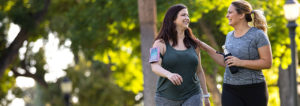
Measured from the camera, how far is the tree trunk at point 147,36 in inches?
446

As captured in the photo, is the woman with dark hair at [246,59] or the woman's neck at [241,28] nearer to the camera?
the woman with dark hair at [246,59]

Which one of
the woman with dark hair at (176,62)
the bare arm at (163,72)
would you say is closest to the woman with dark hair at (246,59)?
the woman with dark hair at (176,62)

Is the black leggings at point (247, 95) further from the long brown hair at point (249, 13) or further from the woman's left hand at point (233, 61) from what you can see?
the long brown hair at point (249, 13)

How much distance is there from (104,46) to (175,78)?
48.2 ft

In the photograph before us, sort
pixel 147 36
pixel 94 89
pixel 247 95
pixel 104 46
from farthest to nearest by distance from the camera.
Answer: pixel 94 89 → pixel 104 46 → pixel 147 36 → pixel 247 95

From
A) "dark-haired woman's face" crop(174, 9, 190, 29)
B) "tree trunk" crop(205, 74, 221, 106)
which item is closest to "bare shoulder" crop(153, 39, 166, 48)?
"dark-haired woman's face" crop(174, 9, 190, 29)

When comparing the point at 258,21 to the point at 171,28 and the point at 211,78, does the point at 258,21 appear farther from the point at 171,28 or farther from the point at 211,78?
the point at 211,78

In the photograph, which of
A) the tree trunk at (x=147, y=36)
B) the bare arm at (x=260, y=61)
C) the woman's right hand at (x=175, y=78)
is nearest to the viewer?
the woman's right hand at (x=175, y=78)

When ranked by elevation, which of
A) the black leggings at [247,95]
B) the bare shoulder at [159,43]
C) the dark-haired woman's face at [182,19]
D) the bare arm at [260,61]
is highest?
the dark-haired woman's face at [182,19]

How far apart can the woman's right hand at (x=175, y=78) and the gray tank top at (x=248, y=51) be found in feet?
2.10

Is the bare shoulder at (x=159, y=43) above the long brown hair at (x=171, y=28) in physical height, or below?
below

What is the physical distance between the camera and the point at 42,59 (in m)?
28.0

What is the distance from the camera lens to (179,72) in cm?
502

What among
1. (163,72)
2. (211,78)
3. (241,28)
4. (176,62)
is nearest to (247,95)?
(241,28)
